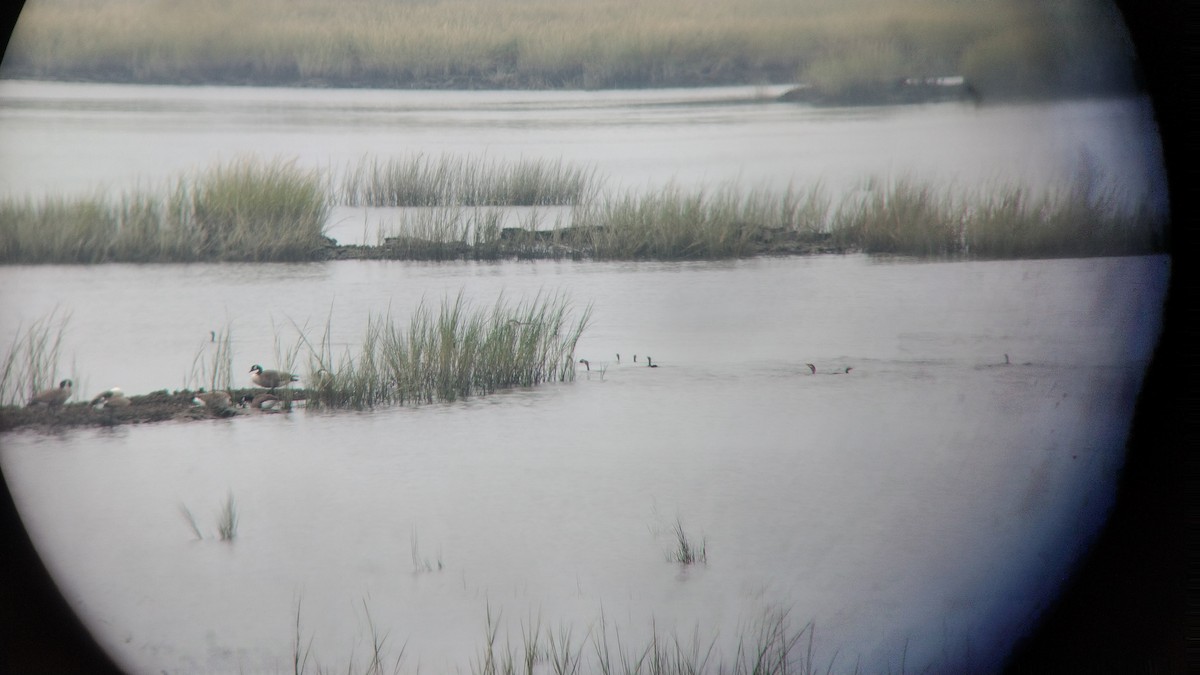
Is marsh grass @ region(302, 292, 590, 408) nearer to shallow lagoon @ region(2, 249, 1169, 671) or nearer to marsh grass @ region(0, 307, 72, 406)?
shallow lagoon @ region(2, 249, 1169, 671)

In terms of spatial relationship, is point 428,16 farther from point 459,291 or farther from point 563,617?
point 563,617

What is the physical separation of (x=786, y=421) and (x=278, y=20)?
129 centimetres

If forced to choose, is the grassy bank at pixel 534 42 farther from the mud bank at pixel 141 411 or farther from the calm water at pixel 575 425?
the mud bank at pixel 141 411

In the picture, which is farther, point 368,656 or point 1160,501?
point 1160,501

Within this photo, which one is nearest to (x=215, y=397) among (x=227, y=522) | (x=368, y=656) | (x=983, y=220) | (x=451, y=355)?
(x=227, y=522)

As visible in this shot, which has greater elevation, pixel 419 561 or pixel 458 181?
pixel 458 181

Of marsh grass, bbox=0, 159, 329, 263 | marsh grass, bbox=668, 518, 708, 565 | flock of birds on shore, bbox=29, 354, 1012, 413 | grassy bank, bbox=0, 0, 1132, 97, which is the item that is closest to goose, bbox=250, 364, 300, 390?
flock of birds on shore, bbox=29, 354, 1012, 413

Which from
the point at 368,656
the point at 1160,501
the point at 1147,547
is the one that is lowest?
the point at 368,656

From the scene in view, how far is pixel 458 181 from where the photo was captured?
186cm

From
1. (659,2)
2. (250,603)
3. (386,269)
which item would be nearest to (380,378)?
(386,269)

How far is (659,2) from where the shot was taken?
187 centimetres

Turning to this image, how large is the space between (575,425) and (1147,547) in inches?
51.9

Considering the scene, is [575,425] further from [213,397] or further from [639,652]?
[213,397]

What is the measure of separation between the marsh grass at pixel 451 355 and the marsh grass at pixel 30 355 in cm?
48
